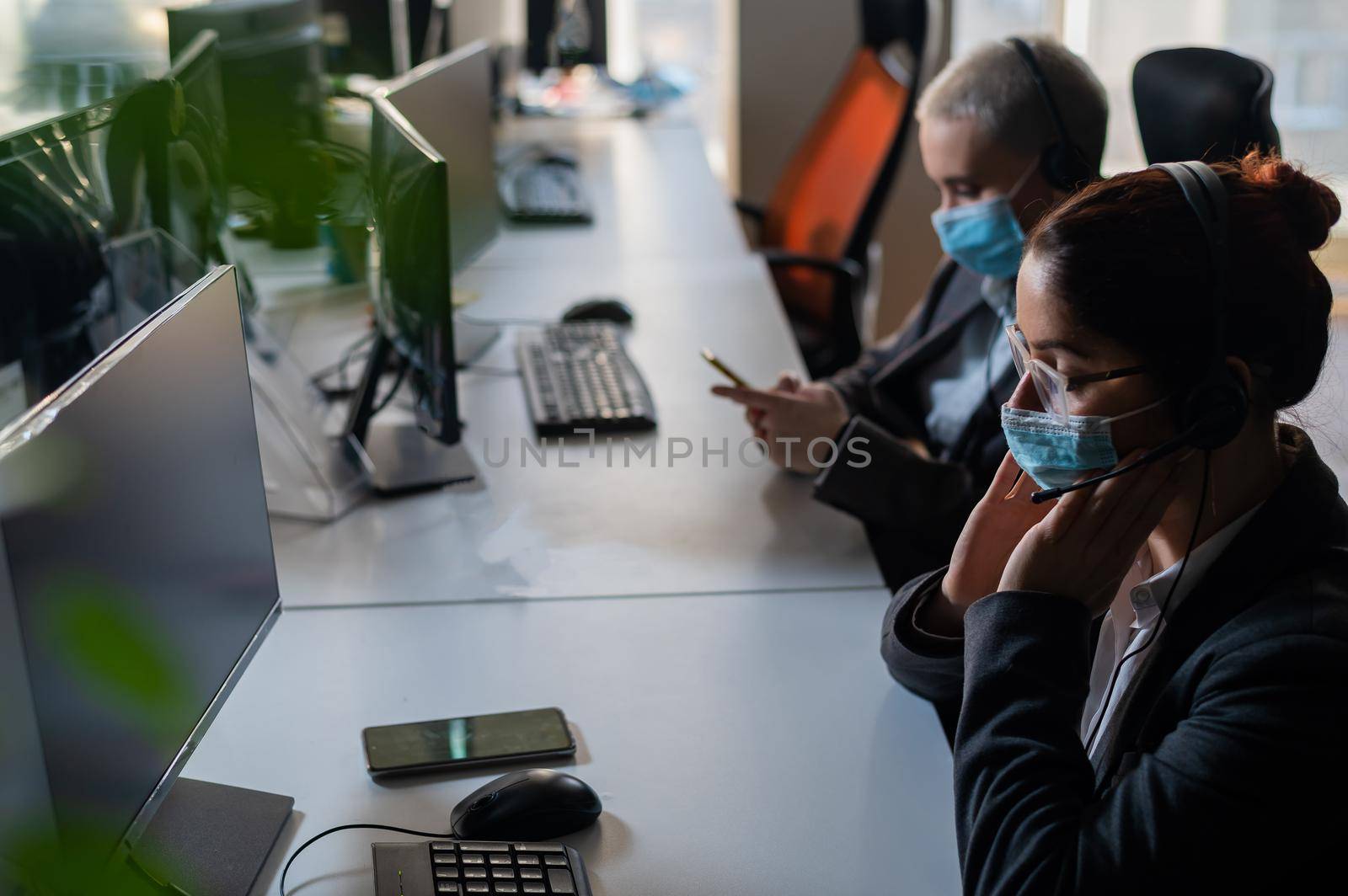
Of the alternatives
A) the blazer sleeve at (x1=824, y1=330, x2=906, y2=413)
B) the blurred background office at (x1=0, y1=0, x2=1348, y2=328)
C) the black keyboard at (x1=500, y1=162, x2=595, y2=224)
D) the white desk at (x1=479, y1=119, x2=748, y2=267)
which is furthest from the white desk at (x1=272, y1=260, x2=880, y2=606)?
the blurred background office at (x1=0, y1=0, x2=1348, y2=328)

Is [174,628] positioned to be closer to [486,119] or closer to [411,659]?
[411,659]

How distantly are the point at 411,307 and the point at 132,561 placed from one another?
726mm

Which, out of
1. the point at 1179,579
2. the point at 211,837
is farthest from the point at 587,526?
the point at 1179,579

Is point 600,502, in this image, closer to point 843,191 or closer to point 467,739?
point 467,739

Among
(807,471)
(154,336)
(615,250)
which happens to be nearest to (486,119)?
(615,250)

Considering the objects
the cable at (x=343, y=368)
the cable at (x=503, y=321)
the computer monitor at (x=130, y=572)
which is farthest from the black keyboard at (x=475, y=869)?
the cable at (x=503, y=321)

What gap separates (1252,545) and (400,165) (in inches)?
37.7

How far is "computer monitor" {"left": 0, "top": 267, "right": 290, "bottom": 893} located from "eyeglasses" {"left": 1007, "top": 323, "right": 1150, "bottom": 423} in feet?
1.91

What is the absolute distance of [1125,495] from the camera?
2.95 ft

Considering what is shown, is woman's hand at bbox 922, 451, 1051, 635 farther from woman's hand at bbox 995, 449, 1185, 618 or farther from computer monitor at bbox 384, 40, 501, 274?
computer monitor at bbox 384, 40, 501, 274

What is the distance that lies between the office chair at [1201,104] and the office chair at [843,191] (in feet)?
4.17

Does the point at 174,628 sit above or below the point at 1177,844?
above

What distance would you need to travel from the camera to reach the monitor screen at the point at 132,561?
64 cm

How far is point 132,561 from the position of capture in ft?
2.47
